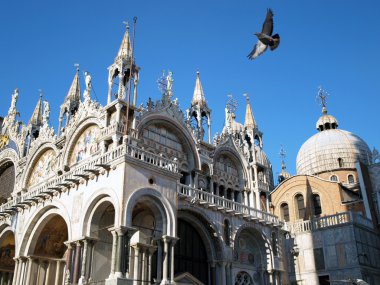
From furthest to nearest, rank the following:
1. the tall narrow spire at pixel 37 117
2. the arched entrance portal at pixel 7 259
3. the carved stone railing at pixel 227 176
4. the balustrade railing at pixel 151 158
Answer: the tall narrow spire at pixel 37 117
the carved stone railing at pixel 227 176
the arched entrance portal at pixel 7 259
the balustrade railing at pixel 151 158

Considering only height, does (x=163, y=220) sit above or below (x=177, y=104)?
below

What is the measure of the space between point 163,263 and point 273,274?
9349mm

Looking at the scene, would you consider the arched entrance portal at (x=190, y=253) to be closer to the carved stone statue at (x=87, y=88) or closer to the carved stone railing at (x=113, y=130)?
the carved stone railing at (x=113, y=130)

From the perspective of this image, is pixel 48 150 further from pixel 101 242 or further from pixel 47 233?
pixel 101 242

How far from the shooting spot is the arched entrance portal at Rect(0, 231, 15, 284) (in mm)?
27464

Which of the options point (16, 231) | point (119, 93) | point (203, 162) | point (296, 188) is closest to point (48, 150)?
point (16, 231)

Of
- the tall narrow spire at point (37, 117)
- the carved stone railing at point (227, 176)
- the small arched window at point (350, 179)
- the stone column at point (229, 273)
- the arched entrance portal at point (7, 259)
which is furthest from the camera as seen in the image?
the small arched window at point (350, 179)

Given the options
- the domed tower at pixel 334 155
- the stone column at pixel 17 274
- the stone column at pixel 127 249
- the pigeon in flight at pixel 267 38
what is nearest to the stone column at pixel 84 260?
the stone column at pixel 127 249

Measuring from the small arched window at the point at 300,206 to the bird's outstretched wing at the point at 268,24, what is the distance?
23.8 meters

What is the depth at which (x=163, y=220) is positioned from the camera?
19.7 m

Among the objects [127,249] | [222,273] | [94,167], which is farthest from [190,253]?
[94,167]

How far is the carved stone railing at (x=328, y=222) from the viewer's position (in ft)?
95.0

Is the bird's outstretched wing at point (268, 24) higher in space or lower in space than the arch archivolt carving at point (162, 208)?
higher

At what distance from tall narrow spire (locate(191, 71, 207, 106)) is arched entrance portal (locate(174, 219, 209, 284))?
9.87 meters
